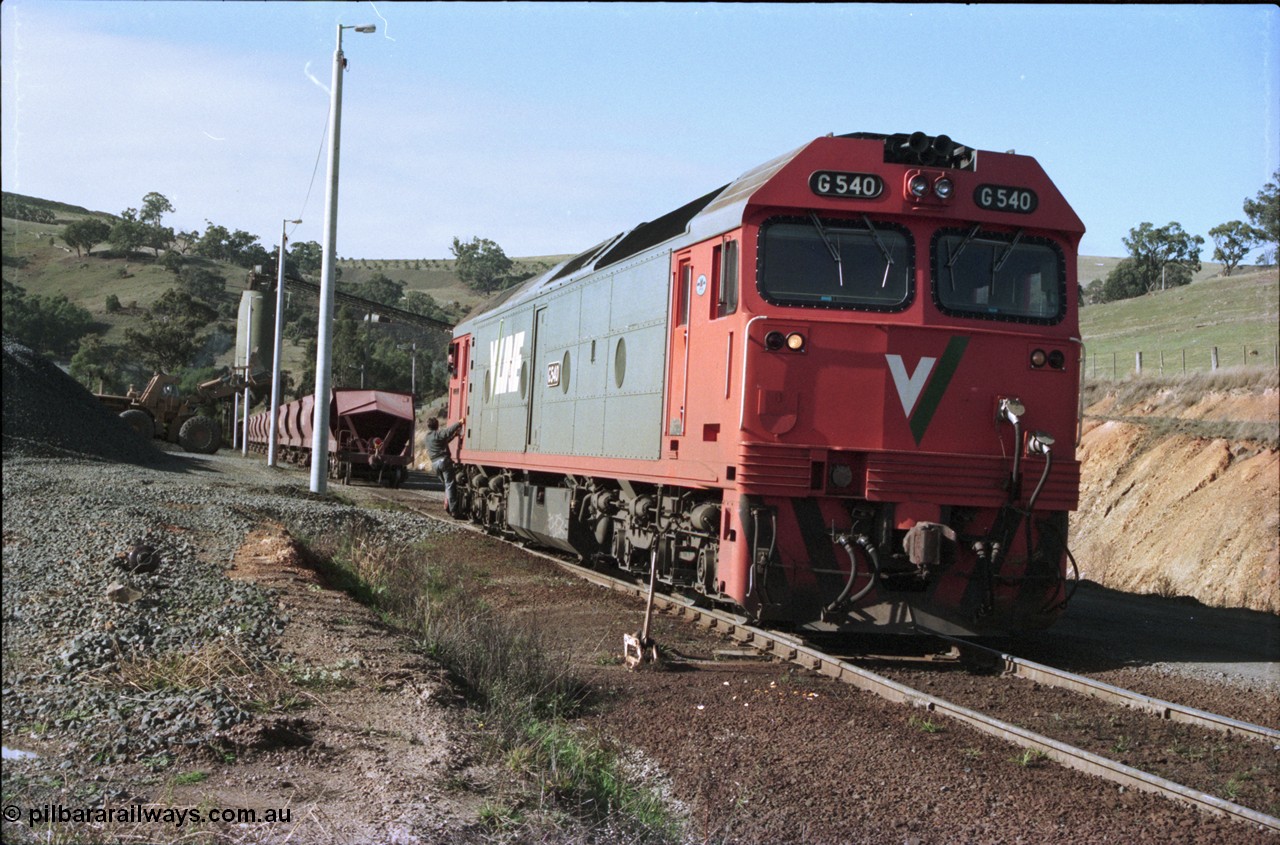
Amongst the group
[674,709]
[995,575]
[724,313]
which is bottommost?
[674,709]

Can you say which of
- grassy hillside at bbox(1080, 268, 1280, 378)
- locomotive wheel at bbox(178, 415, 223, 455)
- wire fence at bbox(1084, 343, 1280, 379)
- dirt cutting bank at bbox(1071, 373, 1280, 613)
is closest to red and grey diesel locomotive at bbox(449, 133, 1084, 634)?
dirt cutting bank at bbox(1071, 373, 1280, 613)

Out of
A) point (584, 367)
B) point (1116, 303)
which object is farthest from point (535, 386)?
point (1116, 303)

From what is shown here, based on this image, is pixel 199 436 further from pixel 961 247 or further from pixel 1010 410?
pixel 1010 410

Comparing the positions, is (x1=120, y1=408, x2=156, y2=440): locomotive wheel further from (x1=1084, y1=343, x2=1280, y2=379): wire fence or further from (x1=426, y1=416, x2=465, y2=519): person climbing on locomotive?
(x1=1084, y1=343, x2=1280, y2=379): wire fence

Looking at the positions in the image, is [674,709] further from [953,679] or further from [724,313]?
[724,313]

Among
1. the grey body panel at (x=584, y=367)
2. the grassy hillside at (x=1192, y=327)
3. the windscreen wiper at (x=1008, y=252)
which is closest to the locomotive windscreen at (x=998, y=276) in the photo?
the windscreen wiper at (x=1008, y=252)

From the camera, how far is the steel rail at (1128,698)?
7438 mm

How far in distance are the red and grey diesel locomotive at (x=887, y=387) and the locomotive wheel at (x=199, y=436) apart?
33.9 metres

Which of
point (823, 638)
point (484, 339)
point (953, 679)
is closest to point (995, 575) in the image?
point (953, 679)

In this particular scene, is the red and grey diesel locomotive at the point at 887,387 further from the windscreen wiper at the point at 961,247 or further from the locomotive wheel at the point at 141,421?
the locomotive wheel at the point at 141,421

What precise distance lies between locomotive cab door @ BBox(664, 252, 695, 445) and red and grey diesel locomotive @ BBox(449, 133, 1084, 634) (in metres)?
0.13

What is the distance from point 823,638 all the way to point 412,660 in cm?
478

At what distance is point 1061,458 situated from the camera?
9.79 meters

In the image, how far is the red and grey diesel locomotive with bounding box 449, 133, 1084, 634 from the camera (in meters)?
9.34
